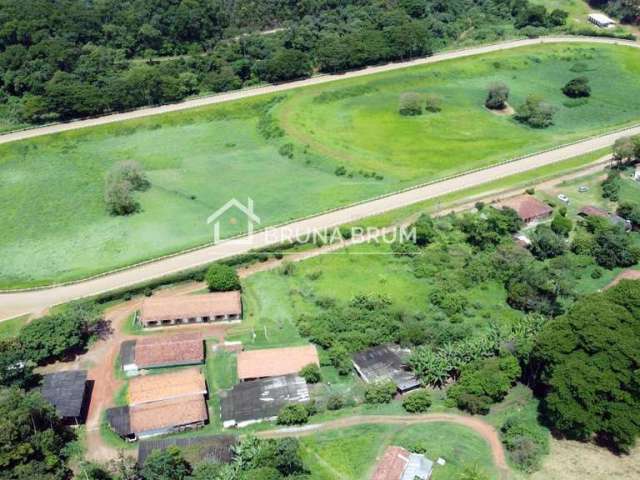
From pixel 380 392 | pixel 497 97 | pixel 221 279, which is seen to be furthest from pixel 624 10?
pixel 380 392

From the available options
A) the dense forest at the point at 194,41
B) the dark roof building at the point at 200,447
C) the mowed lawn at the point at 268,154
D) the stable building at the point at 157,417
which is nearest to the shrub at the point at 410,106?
the mowed lawn at the point at 268,154

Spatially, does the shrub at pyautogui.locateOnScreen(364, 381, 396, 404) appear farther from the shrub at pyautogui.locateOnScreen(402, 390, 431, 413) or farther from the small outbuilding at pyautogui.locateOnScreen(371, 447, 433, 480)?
the small outbuilding at pyautogui.locateOnScreen(371, 447, 433, 480)

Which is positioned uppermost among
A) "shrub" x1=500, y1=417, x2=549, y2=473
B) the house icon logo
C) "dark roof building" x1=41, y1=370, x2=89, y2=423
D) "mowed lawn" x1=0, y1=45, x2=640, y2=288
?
"mowed lawn" x1=0, y1=45, x2=640, y2=288

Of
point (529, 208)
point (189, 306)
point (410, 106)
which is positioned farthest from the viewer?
point (410, 106)

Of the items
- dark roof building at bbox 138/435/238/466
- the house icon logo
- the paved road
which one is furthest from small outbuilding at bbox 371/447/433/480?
the paved road

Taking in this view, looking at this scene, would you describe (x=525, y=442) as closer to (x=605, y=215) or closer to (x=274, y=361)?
(x=274, y=361)
